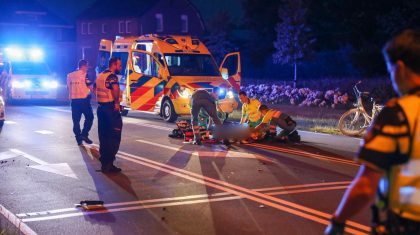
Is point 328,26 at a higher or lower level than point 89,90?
higher

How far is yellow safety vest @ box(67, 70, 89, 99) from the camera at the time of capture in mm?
12562

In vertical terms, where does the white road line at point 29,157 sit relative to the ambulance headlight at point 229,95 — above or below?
below

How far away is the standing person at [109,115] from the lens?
9.52m

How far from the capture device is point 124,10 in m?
59.1

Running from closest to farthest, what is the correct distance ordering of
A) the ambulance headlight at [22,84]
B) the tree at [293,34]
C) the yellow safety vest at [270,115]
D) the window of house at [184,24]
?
the yellow safety vest at [270,115]
the ambulance headlight at [22,84]
the tree at [293,34]
the window of house at [184,24]

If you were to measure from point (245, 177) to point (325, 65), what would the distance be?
127 feet

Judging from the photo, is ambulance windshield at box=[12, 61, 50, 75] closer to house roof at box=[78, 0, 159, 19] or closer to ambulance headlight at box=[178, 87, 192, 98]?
ambulance headlight at box=[178, 87, 192, 98]

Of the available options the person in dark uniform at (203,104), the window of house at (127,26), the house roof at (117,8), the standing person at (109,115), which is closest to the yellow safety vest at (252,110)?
the person in dark uniform at (203,104)

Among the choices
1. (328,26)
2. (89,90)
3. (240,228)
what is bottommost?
(240,228)

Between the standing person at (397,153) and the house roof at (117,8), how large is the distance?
181 feet

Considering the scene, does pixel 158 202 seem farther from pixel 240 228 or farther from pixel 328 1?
pixel 328 1

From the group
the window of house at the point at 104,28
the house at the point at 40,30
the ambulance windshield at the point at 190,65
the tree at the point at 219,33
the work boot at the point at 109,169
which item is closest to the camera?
the work boot at the point at 109,169

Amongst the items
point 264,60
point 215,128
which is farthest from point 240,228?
point 264,60

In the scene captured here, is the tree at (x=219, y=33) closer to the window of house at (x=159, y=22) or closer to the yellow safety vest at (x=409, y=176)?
the window of house at (x=159, y=22)
